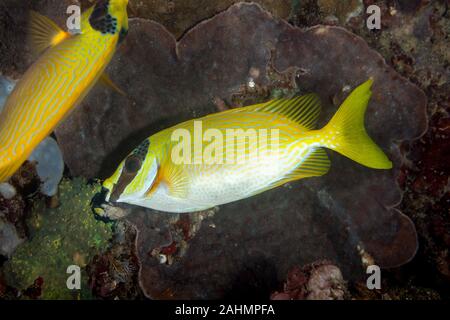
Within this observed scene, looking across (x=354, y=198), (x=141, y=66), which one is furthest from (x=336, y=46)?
(x=141, y=66)

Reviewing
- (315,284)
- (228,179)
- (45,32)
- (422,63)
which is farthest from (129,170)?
(422,63)

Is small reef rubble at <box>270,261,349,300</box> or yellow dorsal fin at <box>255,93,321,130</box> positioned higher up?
yellow dorsal fin at <box>255,93,321,130</box>

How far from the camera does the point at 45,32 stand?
7.67 ft

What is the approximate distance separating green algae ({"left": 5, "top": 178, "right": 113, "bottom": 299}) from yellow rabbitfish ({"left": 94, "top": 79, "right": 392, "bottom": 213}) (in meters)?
1.12

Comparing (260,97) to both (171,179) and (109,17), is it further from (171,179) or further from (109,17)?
(109,17)

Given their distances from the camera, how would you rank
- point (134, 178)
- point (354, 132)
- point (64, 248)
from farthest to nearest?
point (64, 248), point (354, 132), point (134, 178)

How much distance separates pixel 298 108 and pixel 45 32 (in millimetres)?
1942

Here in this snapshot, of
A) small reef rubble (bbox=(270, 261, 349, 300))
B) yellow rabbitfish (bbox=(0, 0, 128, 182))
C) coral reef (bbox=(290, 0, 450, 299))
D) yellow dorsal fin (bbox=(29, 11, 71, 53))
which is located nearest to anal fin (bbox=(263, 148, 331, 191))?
small reef rubble (bbox=(270, 261, 349, 300))

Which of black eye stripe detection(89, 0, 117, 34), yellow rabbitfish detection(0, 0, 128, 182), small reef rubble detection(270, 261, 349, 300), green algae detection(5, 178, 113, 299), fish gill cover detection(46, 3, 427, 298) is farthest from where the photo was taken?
green algae detection(5, 178, 113, 299)

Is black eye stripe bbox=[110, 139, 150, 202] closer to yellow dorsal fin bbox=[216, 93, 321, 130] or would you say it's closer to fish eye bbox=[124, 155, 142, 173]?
fish eye bbox=[124, 155, 142, 173]

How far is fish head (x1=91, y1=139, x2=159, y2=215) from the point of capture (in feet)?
7.05

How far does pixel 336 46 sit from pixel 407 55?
0.85m

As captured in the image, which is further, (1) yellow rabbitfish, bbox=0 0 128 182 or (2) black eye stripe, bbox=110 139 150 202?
(2) black eye stripe, bbox=110 139 150 202
